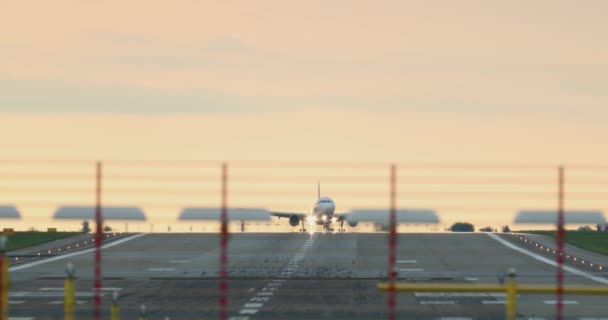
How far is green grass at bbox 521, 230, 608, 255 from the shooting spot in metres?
81.7

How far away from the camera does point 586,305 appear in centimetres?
3778

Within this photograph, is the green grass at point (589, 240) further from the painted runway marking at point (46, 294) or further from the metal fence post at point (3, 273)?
the metal fence post at point (3, 273)

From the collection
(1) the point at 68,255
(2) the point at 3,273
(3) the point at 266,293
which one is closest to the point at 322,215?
(1) the point at 68,255

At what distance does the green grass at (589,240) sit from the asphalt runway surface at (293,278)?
264 inches

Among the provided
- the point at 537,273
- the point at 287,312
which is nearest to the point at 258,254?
the point at 537,273

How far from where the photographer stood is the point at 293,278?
5053 centimetres

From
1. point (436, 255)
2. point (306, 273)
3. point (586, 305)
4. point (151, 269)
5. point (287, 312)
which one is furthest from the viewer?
point (436, 255)

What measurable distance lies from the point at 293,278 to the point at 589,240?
50.2 m

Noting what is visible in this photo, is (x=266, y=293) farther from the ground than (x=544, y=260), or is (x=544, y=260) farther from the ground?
(x=544, y=260)

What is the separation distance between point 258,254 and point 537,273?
22.1m

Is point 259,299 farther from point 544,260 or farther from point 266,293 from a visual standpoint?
point 544,260

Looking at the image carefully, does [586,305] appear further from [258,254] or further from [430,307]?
[258,254]

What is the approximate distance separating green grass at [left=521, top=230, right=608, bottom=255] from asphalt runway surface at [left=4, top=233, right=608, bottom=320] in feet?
22.0

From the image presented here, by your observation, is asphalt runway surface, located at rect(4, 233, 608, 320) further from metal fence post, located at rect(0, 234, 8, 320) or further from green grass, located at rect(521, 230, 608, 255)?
metal fence post, located at rect(0, 234, 8, 320)
